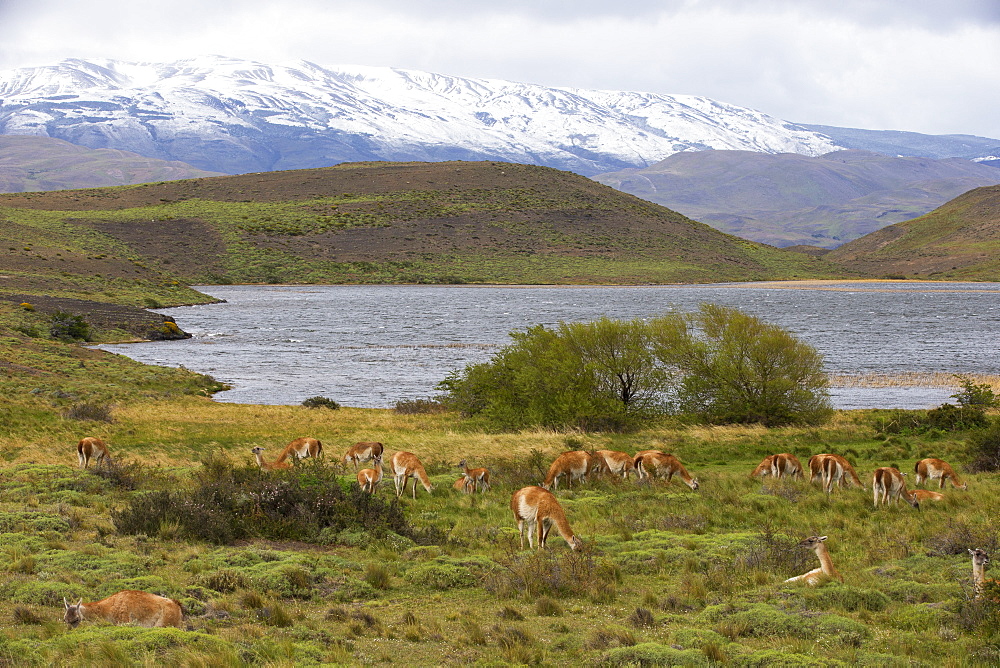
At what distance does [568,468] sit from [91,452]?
31.8 ft

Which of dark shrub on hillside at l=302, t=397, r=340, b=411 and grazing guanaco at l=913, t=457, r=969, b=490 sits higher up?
grazing guanaco at l=913, t=457, r=969, b=490

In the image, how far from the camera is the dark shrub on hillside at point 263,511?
43.1 feet

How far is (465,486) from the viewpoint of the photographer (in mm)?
18109

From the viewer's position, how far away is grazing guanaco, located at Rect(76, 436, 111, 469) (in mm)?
18094

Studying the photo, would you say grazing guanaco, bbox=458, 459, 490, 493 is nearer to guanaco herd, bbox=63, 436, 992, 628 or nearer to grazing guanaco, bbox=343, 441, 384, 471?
guanaco herd, bbox=63, 436, 992, 628

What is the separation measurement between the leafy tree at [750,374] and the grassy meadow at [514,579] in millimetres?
11626

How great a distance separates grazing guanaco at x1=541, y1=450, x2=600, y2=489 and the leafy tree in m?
14.5

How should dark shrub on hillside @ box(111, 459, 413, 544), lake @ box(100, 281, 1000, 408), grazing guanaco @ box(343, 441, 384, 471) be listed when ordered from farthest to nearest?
lake @ box(100, 281, 1000, 408)
grazing guanaco @ box(343, 441, 384, 471)
dark shrub on hillside @ box(111, 459, 413, 544)

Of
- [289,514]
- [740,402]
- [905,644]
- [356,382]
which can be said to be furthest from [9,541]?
[356,382]

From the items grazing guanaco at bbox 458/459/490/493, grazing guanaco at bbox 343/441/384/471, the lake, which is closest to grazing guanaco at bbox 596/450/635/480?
grazing guanaco at bbox 458/459/490/493

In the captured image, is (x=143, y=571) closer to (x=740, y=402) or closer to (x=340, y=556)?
(x=340, y=556)

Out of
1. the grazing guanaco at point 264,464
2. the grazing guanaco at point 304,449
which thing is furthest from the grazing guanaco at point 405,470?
the grazing guanaco at point 304,449

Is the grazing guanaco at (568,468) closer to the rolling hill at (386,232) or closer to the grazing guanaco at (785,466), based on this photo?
the grazing guanaco at (785,466)

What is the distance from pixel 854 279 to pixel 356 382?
142 meters
